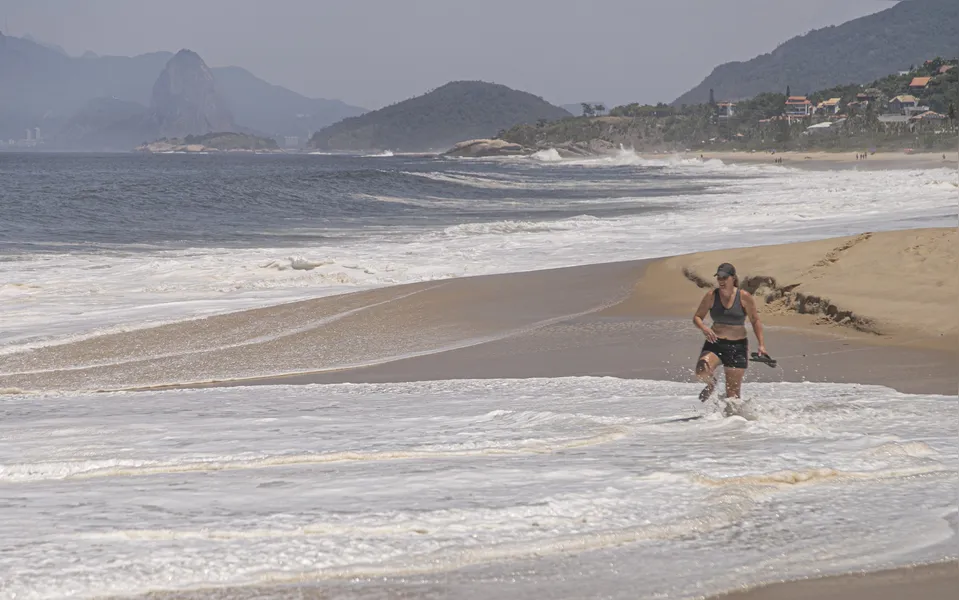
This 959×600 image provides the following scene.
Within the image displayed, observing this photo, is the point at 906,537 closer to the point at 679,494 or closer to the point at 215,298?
the point at 679,494

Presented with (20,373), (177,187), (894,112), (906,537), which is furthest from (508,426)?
(894,112)

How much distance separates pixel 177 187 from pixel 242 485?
4554 cm

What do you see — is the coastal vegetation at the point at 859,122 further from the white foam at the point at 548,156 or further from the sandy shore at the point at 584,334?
the sandy shore at the point at 584,334

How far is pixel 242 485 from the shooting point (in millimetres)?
5832

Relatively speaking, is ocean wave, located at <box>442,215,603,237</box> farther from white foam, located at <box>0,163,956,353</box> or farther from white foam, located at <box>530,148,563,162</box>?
white foam, located at <box>530,148,563,162</box>

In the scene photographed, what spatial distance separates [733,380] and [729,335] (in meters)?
0.33

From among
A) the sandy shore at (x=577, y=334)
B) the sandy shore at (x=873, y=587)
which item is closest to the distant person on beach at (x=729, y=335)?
the sandy shore at (x=577, y=334)

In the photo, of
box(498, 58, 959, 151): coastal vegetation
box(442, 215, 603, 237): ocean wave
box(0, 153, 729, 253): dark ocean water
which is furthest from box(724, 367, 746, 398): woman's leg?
box(498, 58, 959, 151): coastal vegetation

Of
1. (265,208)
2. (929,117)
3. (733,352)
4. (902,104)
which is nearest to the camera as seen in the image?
(733,352)

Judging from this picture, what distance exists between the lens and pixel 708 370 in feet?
24.4

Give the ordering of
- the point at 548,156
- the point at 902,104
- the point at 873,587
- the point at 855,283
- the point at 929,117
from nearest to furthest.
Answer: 1. the point at 873,587
2. the point at 855,283
3. the point at 929,117
4. the point at 902,104
5. the point at 548,156

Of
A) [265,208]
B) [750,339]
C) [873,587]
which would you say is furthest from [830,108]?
[873,587]

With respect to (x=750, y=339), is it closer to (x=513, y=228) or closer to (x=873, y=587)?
(x=873, y=587)

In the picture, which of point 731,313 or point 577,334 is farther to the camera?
point 577,334
